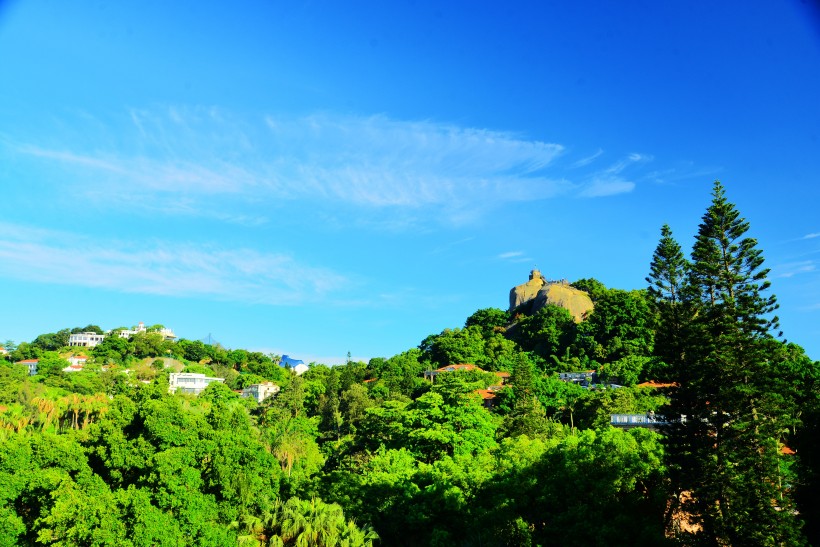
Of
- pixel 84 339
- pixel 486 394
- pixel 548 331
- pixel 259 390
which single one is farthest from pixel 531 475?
pixel 84 339

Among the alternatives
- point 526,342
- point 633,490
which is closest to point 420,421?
point 633,490

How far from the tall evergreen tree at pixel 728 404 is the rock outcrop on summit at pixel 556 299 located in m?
46.7

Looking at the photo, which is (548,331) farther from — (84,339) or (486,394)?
(84,339)

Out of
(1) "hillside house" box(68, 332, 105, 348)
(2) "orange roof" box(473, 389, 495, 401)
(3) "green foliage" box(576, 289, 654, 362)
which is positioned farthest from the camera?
(1) "hillside house" box(68, 332, 105, 348)

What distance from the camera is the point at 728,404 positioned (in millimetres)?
16531

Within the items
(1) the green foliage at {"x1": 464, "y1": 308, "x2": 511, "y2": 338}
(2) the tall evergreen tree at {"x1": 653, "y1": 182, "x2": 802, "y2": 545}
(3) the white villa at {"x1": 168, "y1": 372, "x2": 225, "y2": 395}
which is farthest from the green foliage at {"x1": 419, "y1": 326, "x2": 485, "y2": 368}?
(2) the tall evergreen tree at {"x1": 653, "y1": 182, "x2": 802, "y2": 545}

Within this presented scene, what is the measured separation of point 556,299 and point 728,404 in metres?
52.6

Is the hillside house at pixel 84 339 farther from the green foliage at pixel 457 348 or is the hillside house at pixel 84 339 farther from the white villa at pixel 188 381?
the green foliage at pixel 457 348

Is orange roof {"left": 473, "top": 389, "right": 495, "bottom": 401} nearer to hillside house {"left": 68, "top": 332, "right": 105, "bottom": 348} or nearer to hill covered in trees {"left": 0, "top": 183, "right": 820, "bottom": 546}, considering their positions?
hill covered in trees {"left": 0, "top": 183, "right": 820, "bottom": 546}

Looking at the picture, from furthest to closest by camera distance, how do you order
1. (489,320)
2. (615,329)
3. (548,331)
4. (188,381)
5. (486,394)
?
(188,381) < (489,320) < (548,331) < (615,329) < (486,394)

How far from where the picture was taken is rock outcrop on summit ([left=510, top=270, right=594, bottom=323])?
66287 mm

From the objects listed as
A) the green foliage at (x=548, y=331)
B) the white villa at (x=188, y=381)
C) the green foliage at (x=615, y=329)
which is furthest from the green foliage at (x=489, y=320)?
the white villa at (x=188, y=381)

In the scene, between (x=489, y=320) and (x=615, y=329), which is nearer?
(x=615, y=329)

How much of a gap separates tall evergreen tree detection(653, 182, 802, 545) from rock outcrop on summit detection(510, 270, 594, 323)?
4673cm
